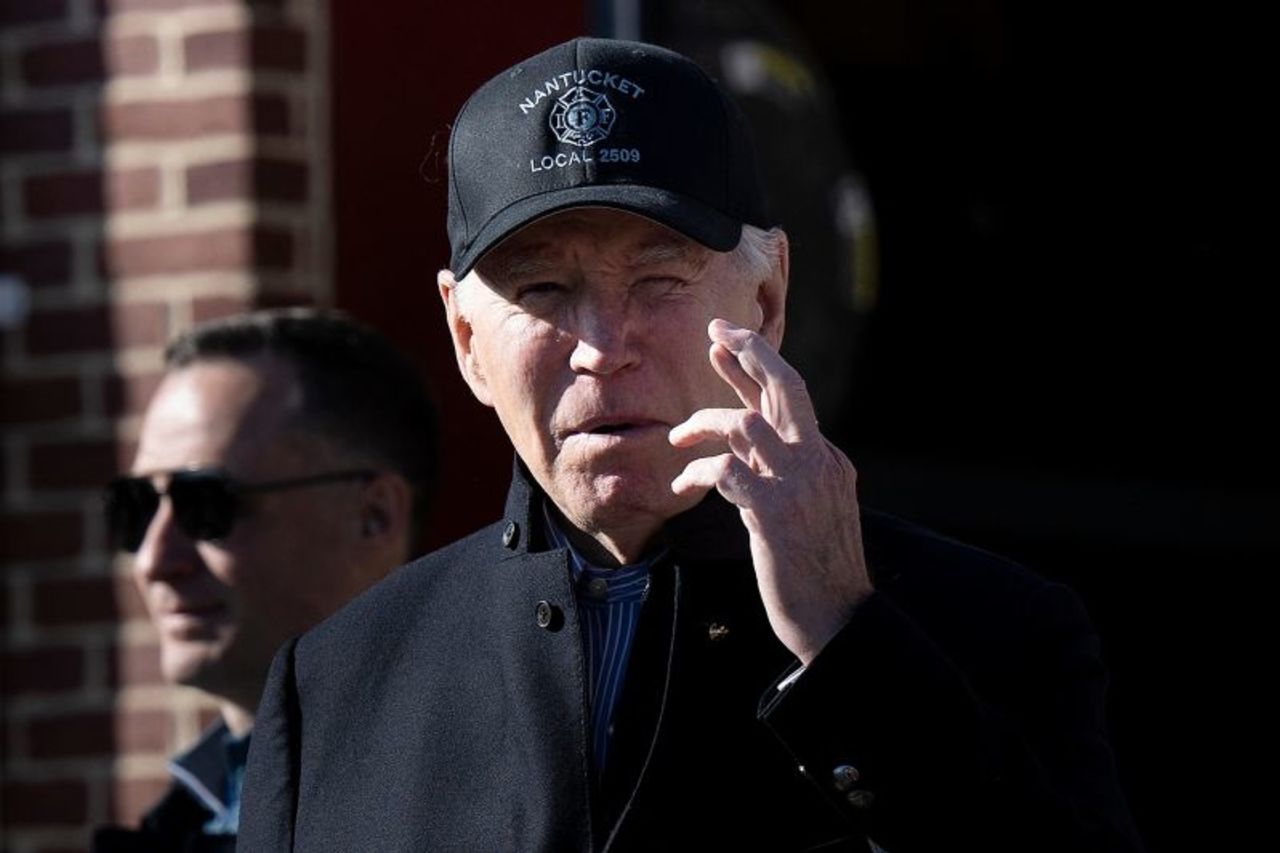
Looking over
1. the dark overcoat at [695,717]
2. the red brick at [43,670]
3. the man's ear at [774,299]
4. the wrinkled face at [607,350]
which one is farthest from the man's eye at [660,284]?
the red brick at [43,670]

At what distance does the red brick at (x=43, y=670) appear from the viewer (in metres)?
4.20

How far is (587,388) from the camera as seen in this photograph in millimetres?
2361

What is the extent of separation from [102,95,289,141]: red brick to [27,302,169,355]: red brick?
28cm

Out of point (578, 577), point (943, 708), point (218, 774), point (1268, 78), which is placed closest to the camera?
point (943, 708)

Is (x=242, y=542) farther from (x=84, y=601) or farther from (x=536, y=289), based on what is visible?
(x=536, y=289)

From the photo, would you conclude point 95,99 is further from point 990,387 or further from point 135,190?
point 990,387

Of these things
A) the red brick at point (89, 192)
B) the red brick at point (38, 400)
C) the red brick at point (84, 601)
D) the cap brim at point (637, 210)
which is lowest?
the red brick at point (84, 601)

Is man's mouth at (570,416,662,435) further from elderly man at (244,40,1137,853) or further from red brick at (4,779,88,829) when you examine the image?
red brick at (4,779,88,829)

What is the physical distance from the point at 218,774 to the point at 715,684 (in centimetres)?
154

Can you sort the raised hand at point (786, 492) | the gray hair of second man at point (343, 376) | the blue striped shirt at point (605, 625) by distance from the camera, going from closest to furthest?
1. the raised hand at point (786, 492)
2. the blue striped shirt at point (605, 625)
3. the gray hair of second man at point (343, 376)

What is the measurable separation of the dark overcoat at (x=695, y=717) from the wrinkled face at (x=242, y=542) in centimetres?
96

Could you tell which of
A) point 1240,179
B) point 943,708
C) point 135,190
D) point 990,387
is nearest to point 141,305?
point 135,190

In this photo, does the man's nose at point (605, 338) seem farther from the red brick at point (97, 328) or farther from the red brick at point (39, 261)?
the red brick at point (39, 261)

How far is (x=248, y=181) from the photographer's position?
401 centimetres
